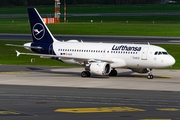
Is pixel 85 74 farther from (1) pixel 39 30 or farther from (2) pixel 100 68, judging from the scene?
(1) pixel 39 30

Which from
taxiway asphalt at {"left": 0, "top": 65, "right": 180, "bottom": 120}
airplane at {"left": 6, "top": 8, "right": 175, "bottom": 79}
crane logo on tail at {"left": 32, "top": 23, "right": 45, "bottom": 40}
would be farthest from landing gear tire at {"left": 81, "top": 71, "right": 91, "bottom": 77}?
crane logo on tail at {"left": 32, "top": 23, "right": 45, "bottom": 40}

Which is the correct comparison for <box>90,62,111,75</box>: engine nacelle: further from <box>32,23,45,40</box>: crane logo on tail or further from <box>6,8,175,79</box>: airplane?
<box>32,23,45,40</box>: crane logo on tail

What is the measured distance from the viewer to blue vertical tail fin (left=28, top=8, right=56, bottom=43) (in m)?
69.6

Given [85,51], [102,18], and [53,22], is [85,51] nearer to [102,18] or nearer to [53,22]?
[53,22]

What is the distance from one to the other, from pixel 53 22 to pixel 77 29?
2676 cm

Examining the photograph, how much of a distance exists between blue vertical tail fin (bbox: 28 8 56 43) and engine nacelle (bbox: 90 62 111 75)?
782 centimetres

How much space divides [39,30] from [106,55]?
9.37m

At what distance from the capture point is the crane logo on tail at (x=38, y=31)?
70.0 metres

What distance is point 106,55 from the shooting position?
6488 cm

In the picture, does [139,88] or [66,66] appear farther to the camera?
[66,66]

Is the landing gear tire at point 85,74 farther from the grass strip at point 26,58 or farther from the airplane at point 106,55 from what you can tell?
the grass strip at point 26,58

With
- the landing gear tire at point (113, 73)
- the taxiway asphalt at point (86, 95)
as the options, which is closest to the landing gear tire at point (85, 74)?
the taxiway asphalt at point (86, 95)

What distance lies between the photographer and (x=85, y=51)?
217ft

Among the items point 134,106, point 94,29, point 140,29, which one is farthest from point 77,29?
point 134,106
